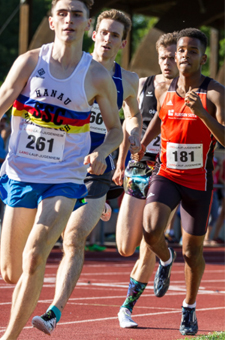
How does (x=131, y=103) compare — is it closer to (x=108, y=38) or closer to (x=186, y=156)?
(x=108, y=38)

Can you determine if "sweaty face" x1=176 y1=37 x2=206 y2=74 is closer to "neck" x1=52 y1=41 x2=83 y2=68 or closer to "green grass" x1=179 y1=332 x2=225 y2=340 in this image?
"neck" x1=52 y1=41 x2=83 y2=68

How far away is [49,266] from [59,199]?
6400mm

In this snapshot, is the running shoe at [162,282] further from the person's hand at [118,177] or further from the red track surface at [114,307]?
the person's hand at [118,177]

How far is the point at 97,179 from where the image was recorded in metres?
5.42

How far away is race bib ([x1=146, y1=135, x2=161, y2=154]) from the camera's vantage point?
6.46 meters

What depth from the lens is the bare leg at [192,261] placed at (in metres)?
5.43

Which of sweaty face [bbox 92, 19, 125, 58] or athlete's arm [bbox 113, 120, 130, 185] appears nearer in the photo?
sweaty face [bbox 92, 19, 125, 58]

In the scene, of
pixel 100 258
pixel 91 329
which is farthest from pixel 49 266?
pixel 91 329

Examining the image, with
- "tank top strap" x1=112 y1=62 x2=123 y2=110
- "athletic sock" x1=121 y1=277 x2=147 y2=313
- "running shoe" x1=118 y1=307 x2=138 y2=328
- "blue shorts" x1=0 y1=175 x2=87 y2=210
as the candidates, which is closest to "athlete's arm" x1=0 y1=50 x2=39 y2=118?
"blue shorts" x1=0 y1=175 x2=87 y2=210

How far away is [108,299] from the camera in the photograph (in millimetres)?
7281

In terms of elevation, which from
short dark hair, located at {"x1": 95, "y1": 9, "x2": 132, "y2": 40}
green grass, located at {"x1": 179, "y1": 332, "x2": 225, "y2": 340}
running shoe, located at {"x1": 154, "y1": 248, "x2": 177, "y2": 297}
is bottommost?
green grass, located at {"x1": 179, "y1": 332, "x2": 225, "y2": 340}

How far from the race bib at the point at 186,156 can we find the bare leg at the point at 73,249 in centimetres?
80

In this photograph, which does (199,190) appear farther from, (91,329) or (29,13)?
(29,13)

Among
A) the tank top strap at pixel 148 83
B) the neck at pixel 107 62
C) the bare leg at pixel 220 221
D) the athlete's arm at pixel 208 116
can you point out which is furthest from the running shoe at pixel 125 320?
the bare leg at pixel 220 221
